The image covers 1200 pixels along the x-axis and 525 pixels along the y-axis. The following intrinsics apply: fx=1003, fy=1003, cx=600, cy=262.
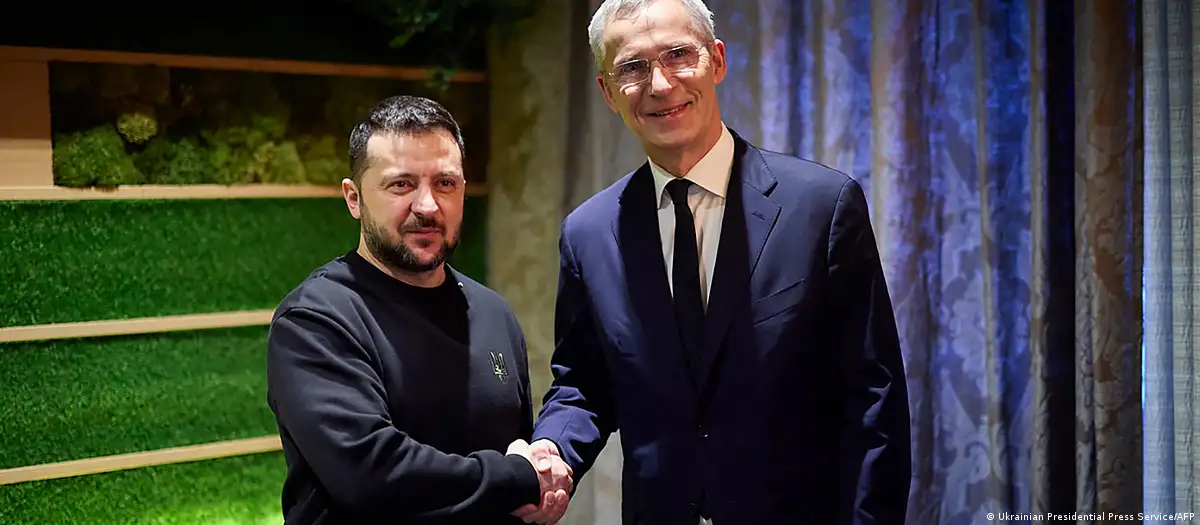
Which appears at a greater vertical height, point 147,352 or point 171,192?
point 171,192

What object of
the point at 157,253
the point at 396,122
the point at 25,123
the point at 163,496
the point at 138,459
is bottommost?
the point at 163,496

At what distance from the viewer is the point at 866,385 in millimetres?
1569

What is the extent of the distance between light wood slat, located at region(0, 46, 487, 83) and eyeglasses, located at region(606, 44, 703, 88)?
1.66 meters

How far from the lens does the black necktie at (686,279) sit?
65.0 inches

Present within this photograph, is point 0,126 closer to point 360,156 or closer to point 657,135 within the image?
point 360,156

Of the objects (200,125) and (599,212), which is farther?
(200,125)

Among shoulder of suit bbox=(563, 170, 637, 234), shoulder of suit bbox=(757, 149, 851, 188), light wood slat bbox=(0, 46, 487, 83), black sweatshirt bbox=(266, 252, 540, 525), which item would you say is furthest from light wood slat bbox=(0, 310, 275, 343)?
shoulder of suit bbox=(757, 149, 851, 188)

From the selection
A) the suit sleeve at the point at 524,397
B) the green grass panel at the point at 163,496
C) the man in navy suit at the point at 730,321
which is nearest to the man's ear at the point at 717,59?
the man in navy suit at the point at 730,321

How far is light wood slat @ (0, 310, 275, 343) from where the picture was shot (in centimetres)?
266

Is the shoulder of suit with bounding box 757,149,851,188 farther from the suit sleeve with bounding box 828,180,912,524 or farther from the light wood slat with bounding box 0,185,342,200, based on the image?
the light wood slat with bounding box 0,185,342,200

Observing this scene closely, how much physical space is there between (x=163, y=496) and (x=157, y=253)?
70 centimetres

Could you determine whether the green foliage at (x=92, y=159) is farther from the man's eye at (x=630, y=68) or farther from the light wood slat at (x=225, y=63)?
the man's eye at (x=630, y=68)

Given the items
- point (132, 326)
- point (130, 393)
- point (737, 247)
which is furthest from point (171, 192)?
point (737, 247)

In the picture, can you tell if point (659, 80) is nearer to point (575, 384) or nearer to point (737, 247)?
point (737, 247)
